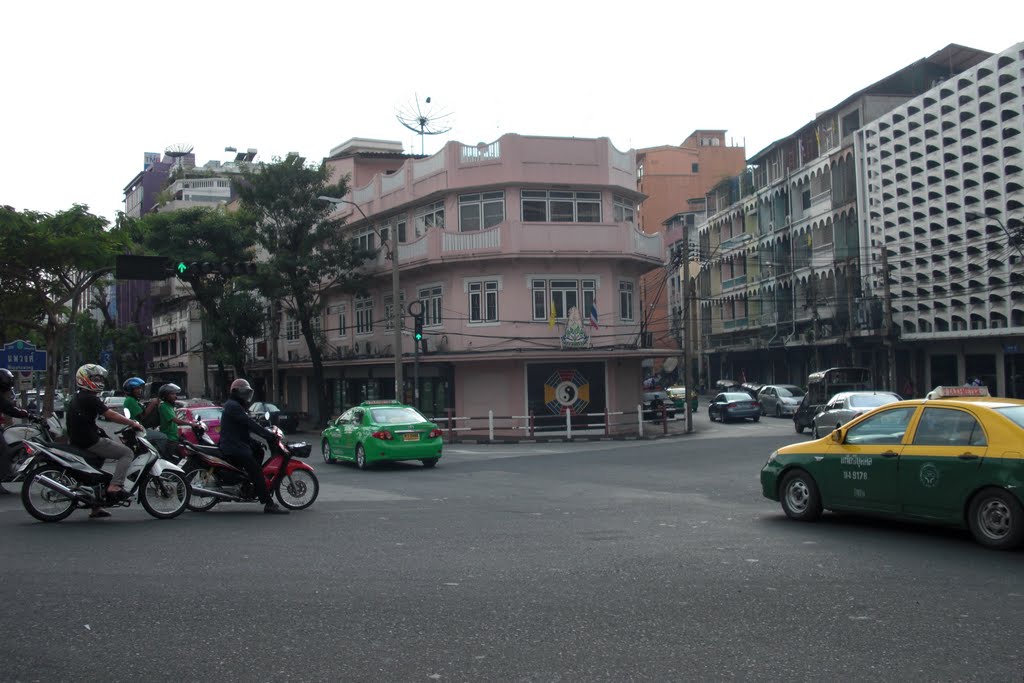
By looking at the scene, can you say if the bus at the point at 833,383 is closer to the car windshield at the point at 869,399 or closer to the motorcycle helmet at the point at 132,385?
the car windshield at the point at 869,399

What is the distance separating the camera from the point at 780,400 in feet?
152

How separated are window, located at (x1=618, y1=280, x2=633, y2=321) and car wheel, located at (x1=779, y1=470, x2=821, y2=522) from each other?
2664 centimetres

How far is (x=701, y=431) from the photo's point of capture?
3747 cm

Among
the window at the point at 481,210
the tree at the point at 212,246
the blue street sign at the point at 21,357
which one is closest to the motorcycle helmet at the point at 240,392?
the blue street sign at the point at 21,357

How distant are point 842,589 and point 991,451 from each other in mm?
2806

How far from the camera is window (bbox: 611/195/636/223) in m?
38.0

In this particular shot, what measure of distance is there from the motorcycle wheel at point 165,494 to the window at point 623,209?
2796cm

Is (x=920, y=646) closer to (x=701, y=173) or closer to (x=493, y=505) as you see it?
(x=493, y=505)

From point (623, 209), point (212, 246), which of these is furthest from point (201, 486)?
point (212, 246)

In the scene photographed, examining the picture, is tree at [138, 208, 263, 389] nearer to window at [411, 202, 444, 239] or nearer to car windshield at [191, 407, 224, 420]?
window at [411, 202, 444, 239]

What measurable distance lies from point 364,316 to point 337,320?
370cm

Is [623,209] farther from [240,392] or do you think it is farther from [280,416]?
[240,392]

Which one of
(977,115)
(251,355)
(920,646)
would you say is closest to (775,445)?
(920,646)

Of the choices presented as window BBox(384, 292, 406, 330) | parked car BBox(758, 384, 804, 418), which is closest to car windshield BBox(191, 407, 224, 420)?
window BBox(384, 292, 406, 330)
